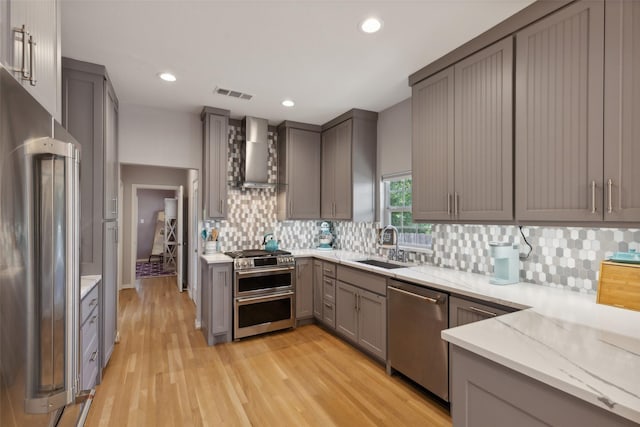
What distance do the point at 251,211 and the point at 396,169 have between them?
6.75ft

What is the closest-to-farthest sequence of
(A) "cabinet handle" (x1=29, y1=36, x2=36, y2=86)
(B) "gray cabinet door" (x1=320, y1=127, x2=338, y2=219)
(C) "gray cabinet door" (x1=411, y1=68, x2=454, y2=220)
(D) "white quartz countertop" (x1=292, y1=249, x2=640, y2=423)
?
(D) "white quartz countertop" (x1=292, y1=249, x2=640, y2=423) < (A) "cabinet handle" (x1=29, y1=36, x2=36, y2=86) < (C) "gray cabinet door" (x1=411, y1=68, x2=454, y2=220) < (B) "gray cabinet door" (x1=320, y1=127, x2=338, y2=219)

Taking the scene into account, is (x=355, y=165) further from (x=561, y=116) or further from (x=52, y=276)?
(x=52, y=276)

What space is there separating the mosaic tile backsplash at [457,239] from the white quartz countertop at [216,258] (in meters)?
0.30

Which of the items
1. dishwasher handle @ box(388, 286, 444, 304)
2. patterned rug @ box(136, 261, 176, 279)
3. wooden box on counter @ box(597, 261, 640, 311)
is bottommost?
patterned rug @ box(136, 261, 176, 279)

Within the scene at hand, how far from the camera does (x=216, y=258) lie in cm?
353

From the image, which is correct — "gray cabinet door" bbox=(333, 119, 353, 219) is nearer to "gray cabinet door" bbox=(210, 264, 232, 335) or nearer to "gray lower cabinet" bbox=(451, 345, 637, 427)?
"gray cabinet door" bbox=(210, 264, 232, 335)

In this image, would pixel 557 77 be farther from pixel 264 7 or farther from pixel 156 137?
pixel 156 137

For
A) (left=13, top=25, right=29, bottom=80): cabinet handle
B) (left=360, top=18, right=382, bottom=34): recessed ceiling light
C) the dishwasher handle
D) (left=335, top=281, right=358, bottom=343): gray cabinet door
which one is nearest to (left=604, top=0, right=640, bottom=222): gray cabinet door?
the dishwasher handle

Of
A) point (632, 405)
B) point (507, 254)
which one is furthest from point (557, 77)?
point (632, 405)

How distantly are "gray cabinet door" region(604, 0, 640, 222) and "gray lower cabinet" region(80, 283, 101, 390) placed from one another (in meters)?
3.18

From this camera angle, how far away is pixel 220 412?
219cm

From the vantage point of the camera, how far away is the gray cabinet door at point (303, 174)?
13.8 feet

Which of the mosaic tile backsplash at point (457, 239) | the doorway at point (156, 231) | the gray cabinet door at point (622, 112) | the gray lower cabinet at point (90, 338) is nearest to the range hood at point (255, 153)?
the mosaic tile backsplash at point (457, 239)

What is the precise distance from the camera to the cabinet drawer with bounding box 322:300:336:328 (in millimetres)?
3527
